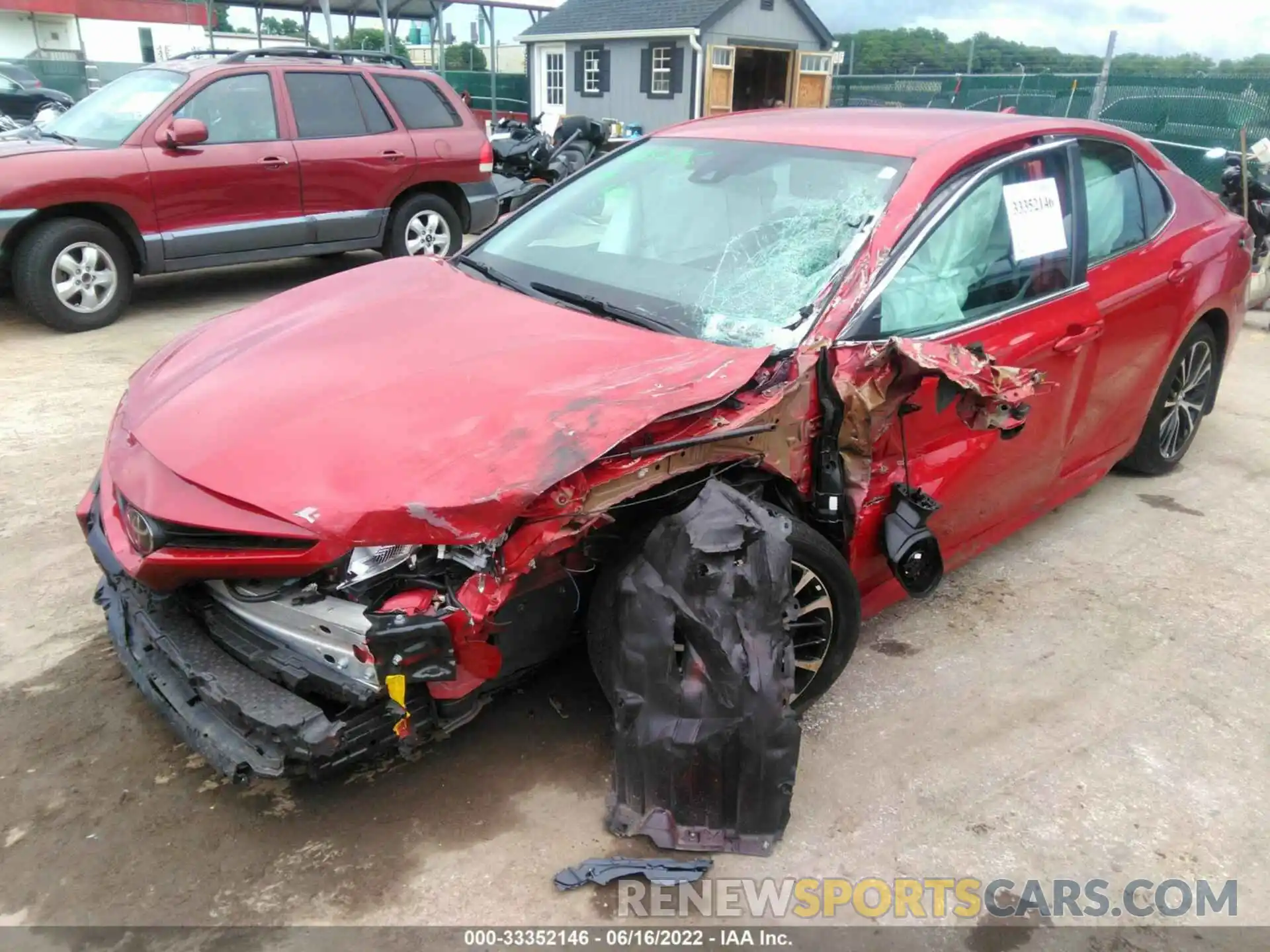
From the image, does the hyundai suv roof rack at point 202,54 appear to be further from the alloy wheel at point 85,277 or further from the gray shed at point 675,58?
the gray shed at point 675,58

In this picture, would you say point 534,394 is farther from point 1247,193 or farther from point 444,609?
point 1247,193

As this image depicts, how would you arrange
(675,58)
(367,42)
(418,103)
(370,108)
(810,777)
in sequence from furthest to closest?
(367,42)
(675,58)
(418,103)
(370,108)
(810,777)

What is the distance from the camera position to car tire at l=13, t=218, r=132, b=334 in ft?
21.0

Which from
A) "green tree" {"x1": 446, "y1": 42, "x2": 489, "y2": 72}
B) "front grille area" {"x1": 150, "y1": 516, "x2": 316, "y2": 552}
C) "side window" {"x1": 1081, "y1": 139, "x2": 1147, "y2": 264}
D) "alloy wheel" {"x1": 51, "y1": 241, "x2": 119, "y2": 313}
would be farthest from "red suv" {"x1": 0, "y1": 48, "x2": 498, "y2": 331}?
"green tree" {"x1": 446, "y1": 42, "x2": 489, "y2": 72}

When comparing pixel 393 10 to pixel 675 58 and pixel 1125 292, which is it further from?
pixel 1125 292

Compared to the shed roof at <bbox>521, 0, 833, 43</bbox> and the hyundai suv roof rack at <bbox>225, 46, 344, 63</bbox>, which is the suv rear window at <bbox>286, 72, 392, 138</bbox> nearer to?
the hyundai suv roof rack at <bbox>225, 46, 344, 63</bbox>

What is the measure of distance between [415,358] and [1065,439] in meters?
2.46

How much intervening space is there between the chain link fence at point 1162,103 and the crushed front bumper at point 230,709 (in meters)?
11.2

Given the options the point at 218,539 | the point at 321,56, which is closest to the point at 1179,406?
the point at 218,539

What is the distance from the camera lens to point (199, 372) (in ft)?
9.17

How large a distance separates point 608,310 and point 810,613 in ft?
3.69

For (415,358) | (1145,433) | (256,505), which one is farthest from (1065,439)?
(256,505)

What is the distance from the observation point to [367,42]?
36.4 meters

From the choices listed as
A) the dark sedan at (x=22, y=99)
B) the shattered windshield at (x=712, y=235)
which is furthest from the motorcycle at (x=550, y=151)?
the dark sedan at (x=22, y=99)
